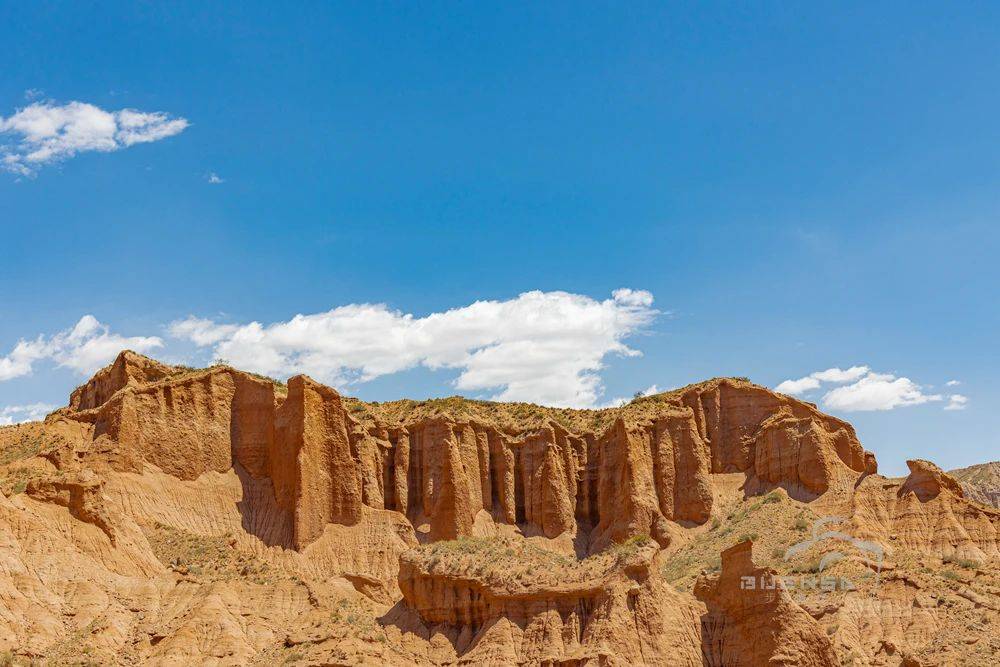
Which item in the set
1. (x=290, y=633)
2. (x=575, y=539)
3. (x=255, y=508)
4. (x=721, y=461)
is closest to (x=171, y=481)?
(x=255, y=508)

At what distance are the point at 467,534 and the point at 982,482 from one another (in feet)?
240

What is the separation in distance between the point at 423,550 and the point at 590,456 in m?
Result: 30.9

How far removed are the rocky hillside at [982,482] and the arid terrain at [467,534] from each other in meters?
43.7

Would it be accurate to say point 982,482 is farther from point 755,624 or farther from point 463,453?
point 755,624

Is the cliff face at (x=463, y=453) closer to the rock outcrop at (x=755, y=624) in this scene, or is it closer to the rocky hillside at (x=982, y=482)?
the rock outcrop at (x=755, y=624)

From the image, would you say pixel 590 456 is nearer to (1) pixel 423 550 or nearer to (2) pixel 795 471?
(2) pixel 795 471

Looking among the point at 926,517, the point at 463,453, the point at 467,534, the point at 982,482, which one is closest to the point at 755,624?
the point at 926,517

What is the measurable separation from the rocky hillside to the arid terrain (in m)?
43.7

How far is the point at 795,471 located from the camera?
280ft

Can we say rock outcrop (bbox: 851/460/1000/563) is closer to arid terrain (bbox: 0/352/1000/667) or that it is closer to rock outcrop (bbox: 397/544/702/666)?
arid terrain (bbox: 0/352/1000/667)

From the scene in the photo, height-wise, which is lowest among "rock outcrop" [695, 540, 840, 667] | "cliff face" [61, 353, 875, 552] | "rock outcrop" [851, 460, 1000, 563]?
"rock outcrop" [695, 540, 840, 667]

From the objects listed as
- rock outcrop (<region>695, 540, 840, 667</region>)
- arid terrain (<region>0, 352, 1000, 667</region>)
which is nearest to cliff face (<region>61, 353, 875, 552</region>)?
arid terrain (<region>0, 352, 1000, 667</region>)

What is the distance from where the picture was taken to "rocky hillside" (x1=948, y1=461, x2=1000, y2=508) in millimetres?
124938

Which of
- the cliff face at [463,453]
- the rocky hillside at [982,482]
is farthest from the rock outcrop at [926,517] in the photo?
the rocky hillside at [982,482]
